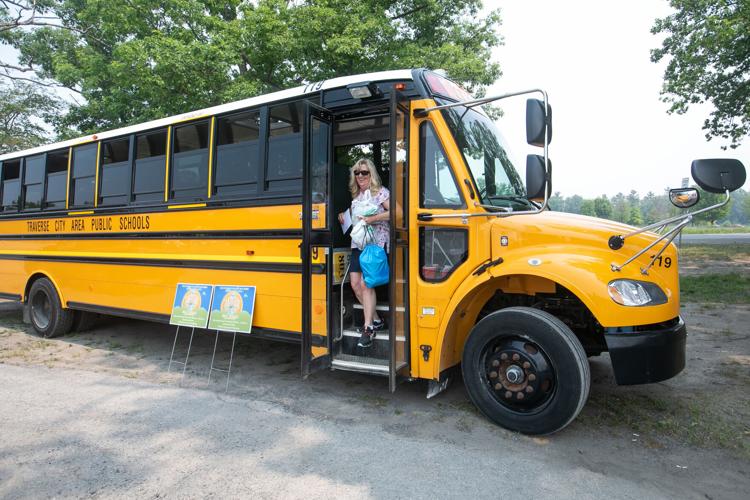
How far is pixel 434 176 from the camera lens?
369 cm

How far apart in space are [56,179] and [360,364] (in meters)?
5.56

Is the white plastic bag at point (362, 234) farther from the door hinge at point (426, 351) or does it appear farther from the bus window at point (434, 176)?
the door hinge at point (426, 351)

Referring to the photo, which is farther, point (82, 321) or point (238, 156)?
point (82, 321)

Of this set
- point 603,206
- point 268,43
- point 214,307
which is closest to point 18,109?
point 268,43

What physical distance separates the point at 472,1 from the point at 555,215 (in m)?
13.8

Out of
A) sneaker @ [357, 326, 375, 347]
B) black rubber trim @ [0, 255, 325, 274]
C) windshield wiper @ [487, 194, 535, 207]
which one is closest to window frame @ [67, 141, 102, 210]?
black rubber trim @ [0, 255, 325, 274]

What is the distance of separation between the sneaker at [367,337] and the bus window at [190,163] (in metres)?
2.36

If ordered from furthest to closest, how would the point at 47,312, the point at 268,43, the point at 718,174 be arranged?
the point at 268,43
the point at 47,312
the point at 718,174

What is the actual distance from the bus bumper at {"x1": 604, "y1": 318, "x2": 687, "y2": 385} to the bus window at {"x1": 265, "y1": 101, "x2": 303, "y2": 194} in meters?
2.85

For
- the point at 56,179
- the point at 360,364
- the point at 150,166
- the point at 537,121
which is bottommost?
the point at 360,364

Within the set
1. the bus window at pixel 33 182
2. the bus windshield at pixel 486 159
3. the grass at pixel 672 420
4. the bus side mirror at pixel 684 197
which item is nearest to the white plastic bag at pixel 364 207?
the bus windshield at pixel 486 159

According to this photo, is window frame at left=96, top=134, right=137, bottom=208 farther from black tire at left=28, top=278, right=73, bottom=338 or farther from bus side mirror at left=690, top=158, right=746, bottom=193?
bus side mirror at left=690, top=158, right=746, bottom=193

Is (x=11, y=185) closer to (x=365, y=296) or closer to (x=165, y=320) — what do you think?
(x=165, y=320)

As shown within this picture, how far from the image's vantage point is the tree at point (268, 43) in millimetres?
11898
